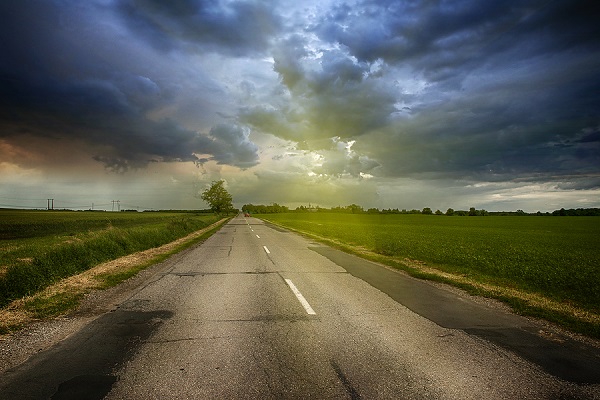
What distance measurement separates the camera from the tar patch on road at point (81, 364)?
3.39 metres

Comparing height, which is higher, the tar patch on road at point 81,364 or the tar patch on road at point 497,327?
the tar patch on road at point 81,364

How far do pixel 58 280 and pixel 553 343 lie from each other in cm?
1227

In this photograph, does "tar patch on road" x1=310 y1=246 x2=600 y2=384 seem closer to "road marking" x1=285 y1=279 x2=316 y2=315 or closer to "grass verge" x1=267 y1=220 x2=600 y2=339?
"grass verge" x1=267 y1=220 x2=600 y2=339

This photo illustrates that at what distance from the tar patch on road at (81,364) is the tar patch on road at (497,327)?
545 cm

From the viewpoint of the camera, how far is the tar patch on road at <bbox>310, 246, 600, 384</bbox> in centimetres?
411

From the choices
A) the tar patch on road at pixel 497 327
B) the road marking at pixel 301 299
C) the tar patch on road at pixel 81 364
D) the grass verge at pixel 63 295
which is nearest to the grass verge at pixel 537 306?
the tar patch on road at pixel 497 327

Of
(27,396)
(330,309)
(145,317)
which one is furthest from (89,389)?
(330,309)

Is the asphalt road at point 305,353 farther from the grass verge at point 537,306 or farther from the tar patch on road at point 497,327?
the grass verge at point 537,306

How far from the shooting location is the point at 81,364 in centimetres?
404

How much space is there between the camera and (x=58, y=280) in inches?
361

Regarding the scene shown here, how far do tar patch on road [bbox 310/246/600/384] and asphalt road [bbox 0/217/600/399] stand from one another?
0.09 ft

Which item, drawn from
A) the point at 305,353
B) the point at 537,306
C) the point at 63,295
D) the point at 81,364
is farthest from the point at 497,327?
the point at 63,295

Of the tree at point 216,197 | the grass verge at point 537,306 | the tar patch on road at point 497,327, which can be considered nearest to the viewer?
the tar patch on road at point 497,327

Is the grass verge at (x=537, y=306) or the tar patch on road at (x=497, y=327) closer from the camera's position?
the tar patch on road at (x=497, y=327)
